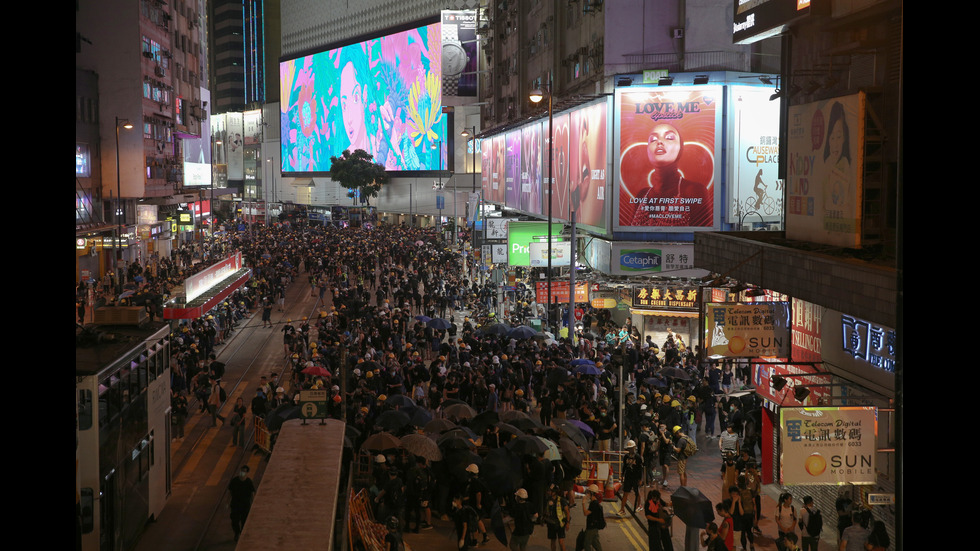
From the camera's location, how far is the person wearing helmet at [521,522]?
14938 millimetres

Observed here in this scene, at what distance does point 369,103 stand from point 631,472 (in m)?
99.4

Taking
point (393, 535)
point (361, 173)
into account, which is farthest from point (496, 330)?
point (361, 173)

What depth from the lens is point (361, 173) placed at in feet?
363

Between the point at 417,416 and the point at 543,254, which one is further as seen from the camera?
the point at 543,254

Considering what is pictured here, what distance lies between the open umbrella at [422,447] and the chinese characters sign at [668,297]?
54.0ft

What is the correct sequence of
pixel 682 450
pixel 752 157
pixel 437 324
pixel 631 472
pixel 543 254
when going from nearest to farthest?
1. pixel 631 472
2. pixel 682 450
3. pixel 437 324
4. pixel 752 157
5. pixel 543 254

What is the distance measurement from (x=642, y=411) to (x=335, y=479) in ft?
31.8

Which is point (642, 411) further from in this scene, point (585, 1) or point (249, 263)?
point (249, 263)

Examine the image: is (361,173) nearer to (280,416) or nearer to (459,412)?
(459,412)

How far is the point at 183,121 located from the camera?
7531cm

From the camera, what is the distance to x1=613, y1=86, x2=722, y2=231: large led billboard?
113ft

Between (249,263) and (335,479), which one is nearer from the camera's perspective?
(335,479)

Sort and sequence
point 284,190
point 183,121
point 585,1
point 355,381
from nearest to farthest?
point 355,381, point 585,1, point 183,121, point 284,190
